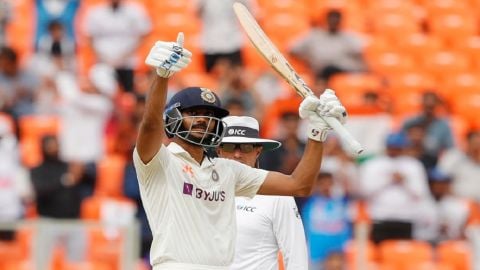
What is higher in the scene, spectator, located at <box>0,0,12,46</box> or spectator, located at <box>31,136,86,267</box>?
spectator, located at <box>0,0,12,46</box>

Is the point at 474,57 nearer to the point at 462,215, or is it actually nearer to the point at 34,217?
the point at 462,215

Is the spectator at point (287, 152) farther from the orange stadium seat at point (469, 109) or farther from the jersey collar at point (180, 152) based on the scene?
the jersey collar at point (180, 152)

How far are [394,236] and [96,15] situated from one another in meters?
4.37

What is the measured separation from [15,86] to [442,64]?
5.13 meters

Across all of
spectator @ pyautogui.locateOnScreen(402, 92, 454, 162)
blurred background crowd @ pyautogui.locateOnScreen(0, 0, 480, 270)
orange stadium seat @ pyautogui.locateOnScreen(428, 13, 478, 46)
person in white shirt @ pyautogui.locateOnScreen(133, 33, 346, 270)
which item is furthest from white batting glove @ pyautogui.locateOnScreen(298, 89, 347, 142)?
orange stadium seat @ pyautogui.locateOnScreen(428, 13, 478, 46)

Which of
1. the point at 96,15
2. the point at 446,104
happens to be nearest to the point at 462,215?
the point at 446,104

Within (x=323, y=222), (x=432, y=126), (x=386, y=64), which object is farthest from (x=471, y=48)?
(x=323, y=222)

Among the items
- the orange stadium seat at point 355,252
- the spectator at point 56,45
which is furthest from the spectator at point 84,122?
the orange stadium seat at point 355,252

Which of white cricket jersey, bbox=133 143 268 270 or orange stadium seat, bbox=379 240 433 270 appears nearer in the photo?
white cricket jersey, bbox=133 143 268 270

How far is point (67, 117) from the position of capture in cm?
1294

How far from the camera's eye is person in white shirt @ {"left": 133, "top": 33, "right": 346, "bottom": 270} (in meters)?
5.97

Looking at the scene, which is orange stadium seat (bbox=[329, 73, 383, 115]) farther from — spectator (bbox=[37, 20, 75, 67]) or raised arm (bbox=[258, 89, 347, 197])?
raised arm (bbox=[258, 89, 347, 197])

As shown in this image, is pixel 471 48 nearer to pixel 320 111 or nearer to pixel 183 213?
pixel 320 111

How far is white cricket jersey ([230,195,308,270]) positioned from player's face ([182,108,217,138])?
1118 millimetres
